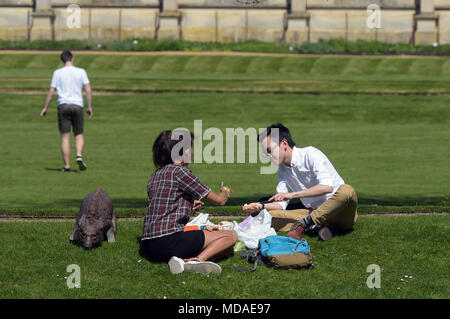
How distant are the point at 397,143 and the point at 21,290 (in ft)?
46.7

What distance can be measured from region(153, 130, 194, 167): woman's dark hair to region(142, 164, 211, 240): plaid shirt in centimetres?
16

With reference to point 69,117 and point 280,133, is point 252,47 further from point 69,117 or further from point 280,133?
point 280,133

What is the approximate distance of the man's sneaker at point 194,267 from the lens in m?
7.89

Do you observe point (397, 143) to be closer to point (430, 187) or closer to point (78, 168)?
point (430, 187)

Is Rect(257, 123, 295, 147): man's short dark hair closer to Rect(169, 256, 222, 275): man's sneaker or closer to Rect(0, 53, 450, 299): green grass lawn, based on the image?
Rect(0, 53, 450, 299): green grass lawn

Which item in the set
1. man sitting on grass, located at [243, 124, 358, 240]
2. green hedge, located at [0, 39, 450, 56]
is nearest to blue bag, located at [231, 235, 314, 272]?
man sitting on grass, located at [243, 124, 358, 240]

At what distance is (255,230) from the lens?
9125 millimetres

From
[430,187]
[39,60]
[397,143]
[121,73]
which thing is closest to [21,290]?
[430,187]

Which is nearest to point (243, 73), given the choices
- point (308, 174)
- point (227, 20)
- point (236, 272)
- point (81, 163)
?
point (227, 20)

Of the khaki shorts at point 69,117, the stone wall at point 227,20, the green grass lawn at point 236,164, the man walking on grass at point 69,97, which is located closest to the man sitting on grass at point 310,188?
the green grass lawn at point 236,164

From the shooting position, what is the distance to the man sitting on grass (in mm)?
9172

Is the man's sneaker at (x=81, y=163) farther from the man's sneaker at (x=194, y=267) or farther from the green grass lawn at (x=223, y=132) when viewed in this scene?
the man's sneaker at (x=194, y=267)

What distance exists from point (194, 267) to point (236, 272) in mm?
439

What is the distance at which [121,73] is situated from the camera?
38.2 meters
